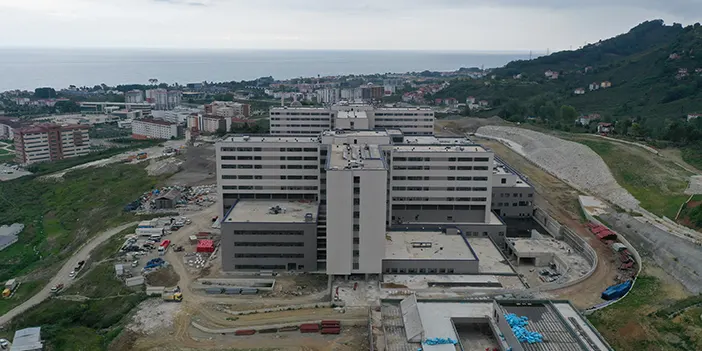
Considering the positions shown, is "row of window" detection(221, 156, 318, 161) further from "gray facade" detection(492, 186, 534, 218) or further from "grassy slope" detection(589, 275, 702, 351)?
"grassy slope" detection(589, 275, 702, 351)

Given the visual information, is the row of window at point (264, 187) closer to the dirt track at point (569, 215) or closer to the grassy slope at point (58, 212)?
the grassy slope at point (58, 212)

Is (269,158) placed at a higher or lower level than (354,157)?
lower

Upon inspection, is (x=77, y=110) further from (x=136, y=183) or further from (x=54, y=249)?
(x=54, y=249)

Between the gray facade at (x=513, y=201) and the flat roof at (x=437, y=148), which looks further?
the gray facade at (x=513, y=201)

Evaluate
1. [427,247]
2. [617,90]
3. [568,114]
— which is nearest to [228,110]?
[568,114]

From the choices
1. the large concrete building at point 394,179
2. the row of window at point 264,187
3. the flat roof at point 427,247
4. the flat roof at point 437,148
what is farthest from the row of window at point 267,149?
the flat roof at point 427,247

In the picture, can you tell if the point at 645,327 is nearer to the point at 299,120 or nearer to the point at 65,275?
the point at 65,275

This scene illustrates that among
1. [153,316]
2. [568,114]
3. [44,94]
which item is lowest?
[153,316]
